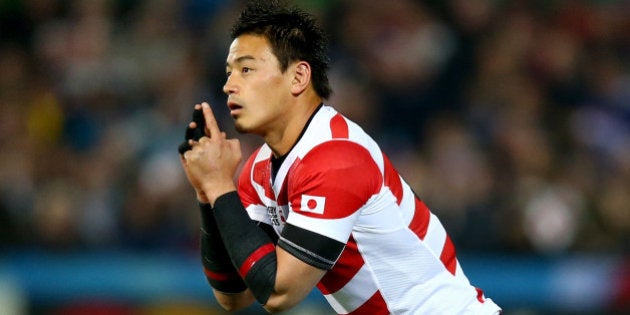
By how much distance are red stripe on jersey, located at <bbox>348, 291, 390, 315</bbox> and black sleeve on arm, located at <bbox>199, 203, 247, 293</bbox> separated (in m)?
0.59

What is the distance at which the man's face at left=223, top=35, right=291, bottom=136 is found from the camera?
3.76 m

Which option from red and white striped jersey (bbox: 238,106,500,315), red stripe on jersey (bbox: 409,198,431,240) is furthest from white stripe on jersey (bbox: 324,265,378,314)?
red stripe on jersey (bbox: 409,198,431,240)

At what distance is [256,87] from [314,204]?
1.65 feet

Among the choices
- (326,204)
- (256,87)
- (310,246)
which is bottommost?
(310,246)

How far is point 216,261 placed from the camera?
13.7 feet

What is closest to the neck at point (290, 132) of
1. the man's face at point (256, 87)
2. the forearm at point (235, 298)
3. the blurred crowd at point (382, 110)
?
the man's face at point (256, 87)

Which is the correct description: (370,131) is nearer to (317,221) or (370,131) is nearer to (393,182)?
(393,182)

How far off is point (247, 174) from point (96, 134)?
5.36 m

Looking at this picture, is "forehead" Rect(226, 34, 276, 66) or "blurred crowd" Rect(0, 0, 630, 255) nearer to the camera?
"forehead" Rect(226, 34, 276, 66)

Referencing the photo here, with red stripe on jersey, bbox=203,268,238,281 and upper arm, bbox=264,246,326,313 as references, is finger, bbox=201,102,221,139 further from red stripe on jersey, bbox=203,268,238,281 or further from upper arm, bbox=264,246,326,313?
red stripe on jersey, bbox=203,268,238,281

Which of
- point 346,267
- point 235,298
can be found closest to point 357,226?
point 346,267

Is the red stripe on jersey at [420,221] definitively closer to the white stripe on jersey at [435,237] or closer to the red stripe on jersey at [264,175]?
the white stripe on jersey at [435,237]

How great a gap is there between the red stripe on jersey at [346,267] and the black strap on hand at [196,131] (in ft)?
2.15

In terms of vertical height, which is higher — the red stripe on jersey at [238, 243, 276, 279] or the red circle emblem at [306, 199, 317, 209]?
the red circle emblem at [306, 199, 317, 209]
